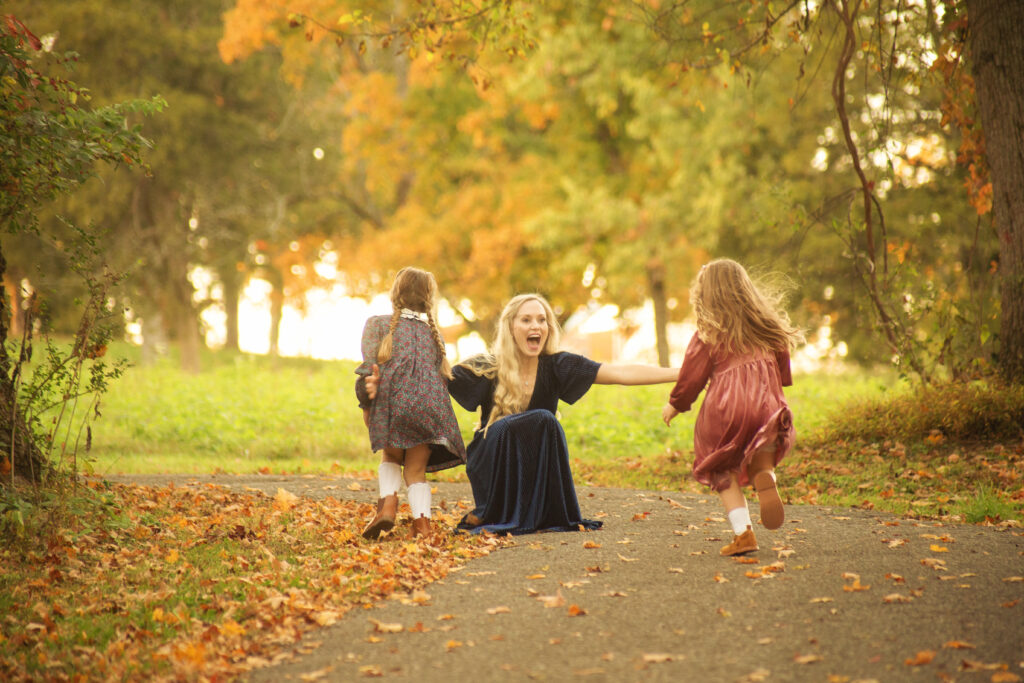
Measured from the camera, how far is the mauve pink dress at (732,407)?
16.9 ft

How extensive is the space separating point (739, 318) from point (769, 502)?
3.45ft

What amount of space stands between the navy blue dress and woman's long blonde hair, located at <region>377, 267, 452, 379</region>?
338mm

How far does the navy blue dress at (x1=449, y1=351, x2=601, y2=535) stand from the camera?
20.2 ft

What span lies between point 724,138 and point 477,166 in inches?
244

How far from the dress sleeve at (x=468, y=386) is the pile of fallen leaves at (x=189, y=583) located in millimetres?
890

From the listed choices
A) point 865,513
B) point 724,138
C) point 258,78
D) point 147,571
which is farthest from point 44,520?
point 258,78

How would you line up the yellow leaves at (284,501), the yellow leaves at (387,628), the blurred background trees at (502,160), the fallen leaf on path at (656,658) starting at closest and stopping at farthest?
the fallen leaf on path at (656,658) < the yellow leaves at (387,628) < the yellow leaves at (284,501) < the blurred background trees at (502,160)

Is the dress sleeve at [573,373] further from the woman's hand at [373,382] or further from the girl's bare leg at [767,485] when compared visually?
the girl's bare leg at [767,485]

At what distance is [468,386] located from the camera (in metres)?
6.43

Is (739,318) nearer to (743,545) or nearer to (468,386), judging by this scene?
(743,545)

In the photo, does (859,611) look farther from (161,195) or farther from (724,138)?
(161,195)

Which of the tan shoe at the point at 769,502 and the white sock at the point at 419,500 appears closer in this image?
the tan shoe at the point at 769,502

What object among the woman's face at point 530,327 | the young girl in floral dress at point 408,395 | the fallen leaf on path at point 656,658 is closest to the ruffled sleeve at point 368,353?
the young girl in floral dress at point 408,395

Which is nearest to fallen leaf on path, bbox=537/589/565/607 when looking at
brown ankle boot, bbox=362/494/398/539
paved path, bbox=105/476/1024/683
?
paved path, bbox=105/476/1024/683
